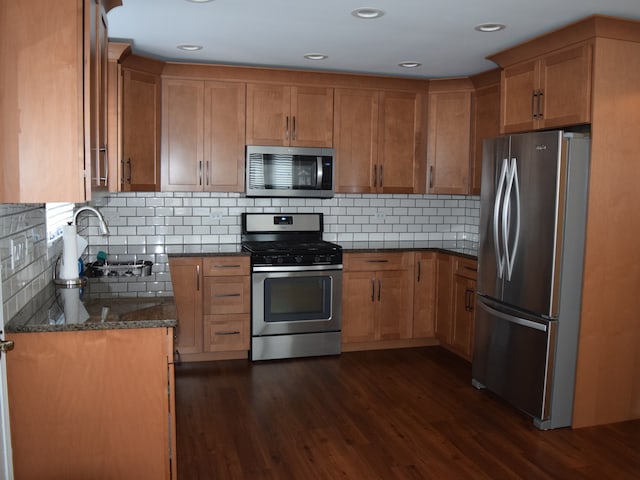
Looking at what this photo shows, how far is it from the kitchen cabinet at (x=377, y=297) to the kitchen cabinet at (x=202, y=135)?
4.05 feet

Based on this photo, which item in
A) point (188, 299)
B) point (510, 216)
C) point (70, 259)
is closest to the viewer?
point (70, 259)

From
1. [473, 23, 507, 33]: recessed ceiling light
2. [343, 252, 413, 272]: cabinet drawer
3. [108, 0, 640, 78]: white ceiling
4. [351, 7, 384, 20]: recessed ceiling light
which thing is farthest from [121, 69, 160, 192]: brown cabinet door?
[473, 23, 507, 33]: recessed ceiling light

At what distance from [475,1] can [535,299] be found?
1750 millimetres

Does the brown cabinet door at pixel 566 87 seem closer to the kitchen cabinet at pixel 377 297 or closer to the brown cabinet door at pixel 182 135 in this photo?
the kitchen cabinet at pixel 377 297

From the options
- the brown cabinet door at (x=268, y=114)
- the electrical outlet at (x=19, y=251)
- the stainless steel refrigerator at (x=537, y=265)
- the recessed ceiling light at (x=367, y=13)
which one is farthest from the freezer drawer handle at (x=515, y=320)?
the electrical outlet at (x=19, y=251)

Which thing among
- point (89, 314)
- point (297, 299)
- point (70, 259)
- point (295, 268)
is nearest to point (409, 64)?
point (295, 268)

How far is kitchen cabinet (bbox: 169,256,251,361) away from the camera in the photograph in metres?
4.59

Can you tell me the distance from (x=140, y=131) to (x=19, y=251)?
219 centimetres

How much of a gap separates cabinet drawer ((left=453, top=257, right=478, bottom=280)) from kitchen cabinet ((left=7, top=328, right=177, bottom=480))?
2.84 meters

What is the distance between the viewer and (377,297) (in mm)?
5039

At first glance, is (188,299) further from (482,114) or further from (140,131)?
(482,114)

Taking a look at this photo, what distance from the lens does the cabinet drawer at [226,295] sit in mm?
4645

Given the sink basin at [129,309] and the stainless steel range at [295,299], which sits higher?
the sink basin at [129,309]

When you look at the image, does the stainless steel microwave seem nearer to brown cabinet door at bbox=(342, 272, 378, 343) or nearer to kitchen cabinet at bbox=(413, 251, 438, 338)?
brown cabinet door at bbox=(342, 272, 378, 343)
